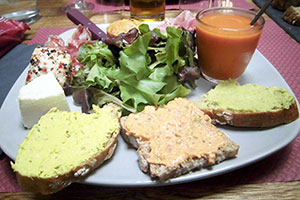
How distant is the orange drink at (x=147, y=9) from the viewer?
3.25 meters

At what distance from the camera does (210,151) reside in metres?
1.39

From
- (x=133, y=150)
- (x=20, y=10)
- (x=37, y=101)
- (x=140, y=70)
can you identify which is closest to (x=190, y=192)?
(x=133, y=150)

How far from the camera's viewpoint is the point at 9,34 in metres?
2.90

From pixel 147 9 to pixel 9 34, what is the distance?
154 centimetres

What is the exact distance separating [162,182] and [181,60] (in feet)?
3.19

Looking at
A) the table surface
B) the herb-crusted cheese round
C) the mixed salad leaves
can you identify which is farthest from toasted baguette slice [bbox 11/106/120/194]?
the mixed salad leaves

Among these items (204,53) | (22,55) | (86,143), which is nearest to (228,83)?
(204,53)

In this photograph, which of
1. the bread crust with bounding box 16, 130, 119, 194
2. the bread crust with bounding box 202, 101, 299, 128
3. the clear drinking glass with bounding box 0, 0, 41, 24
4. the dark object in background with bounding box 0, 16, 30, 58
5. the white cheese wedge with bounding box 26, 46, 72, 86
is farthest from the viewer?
the clear drinking glass with bounding box 0, 0, 41, 24

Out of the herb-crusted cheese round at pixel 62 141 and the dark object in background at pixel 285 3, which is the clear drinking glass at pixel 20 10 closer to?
the herb-crusted cheese round at pixel 62 141

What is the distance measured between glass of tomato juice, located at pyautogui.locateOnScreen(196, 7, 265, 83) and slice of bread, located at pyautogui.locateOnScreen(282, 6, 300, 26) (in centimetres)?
148

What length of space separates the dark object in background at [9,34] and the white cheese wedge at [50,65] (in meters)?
0.94

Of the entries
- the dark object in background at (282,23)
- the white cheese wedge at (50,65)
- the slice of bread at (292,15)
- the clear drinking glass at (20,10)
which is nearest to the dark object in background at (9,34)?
the clear drinking glass at (20,10)

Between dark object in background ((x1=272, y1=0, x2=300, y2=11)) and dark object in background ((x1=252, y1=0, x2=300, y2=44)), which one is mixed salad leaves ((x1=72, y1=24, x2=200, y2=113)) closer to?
dark object in background ((x1=252, y1=0, x2=300, y2=44))

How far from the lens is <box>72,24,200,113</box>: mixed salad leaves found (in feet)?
6.14
